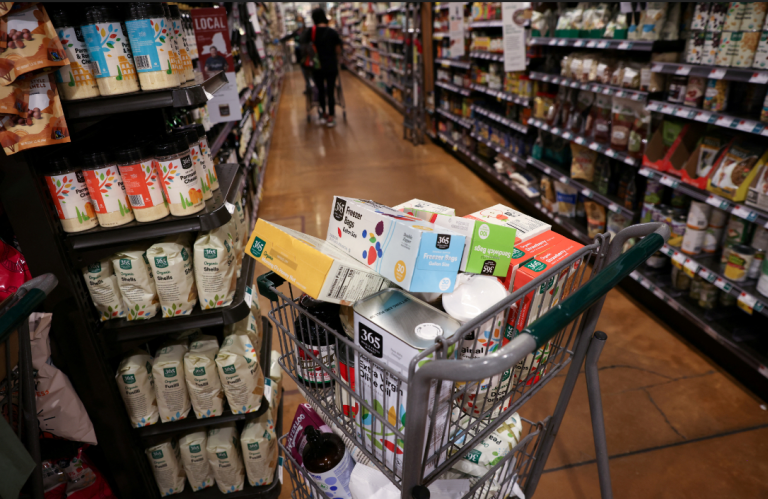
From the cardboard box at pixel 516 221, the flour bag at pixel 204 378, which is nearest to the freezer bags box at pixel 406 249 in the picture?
the cardboard box at pixel 516 221

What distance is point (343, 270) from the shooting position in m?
0.93

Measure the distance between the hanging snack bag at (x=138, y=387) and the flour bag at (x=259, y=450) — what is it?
34 cm

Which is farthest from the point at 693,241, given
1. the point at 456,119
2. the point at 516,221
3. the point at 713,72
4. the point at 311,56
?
the point at 311,56

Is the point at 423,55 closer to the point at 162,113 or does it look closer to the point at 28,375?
the point at 162,113

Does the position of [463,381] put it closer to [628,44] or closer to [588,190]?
[628,44]

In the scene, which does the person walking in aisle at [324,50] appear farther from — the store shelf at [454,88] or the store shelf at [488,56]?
the store shelf at [488,56]

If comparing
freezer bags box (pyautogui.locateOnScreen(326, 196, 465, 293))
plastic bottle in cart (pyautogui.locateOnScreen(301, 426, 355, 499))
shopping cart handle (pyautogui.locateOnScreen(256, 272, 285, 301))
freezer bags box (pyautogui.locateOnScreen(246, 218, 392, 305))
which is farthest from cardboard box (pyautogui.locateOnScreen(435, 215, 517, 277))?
plastic bottle in cart (pyautogui.locateOnScreen(301, 426, 355, 499))

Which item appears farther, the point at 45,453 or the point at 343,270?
the point at 45,453

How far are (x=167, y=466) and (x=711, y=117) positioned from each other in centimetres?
292

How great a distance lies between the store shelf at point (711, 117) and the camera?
6.65 feet

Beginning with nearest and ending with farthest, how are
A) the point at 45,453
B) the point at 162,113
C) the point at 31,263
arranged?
the point at 31,263
the point at 45,453
the point at 162,113

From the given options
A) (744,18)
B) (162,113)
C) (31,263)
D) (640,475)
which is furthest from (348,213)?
(744,18)

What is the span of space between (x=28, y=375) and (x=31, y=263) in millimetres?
385

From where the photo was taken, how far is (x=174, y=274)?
1.44 meters
